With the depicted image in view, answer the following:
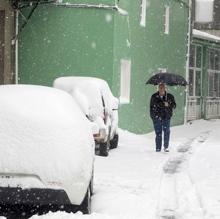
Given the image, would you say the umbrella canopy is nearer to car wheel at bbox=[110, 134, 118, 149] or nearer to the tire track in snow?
car wheel at bbox=[110, 134, 118, 149]

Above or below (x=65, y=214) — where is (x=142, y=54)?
above

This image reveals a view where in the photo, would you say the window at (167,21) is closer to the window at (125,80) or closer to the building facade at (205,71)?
the building facade at (205,71)

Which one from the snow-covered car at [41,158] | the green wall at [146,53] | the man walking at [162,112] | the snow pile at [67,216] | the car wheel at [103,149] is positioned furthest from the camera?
the green wall at [146,53]

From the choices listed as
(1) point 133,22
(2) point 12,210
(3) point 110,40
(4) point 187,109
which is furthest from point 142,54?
(2) point 12,210

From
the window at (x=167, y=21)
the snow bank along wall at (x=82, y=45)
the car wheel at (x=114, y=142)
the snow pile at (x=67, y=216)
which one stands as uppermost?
the window at (x=167, y=21)

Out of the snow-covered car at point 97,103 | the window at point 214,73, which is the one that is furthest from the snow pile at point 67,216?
A: the window at point 214,73

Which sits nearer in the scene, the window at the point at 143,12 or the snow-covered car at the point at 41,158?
the snow-covered car at the point at 41,158

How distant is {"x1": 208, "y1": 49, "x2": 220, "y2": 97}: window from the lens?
113 ft

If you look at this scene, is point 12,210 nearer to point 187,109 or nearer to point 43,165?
point 43,165

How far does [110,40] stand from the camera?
763 inches

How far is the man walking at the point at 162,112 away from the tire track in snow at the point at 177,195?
6.66 feet

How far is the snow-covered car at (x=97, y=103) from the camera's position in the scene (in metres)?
13.5

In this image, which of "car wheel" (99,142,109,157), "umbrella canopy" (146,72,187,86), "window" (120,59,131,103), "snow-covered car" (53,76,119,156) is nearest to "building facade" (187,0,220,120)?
"window" (120,59,131,103)

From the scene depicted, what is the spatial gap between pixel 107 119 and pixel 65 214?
732cm
